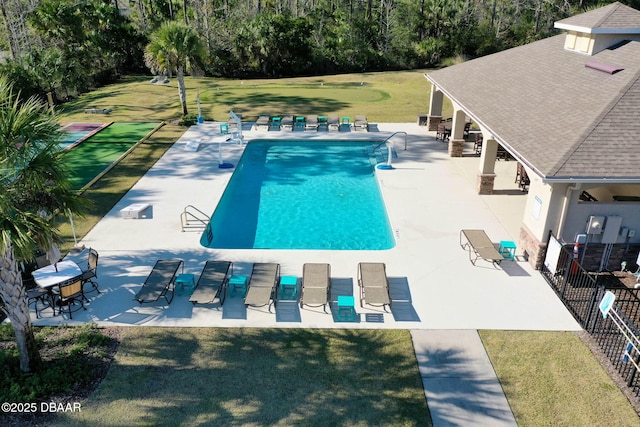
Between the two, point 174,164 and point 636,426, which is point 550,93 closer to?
point 636,426

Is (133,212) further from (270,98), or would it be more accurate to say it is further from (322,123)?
(270,98)

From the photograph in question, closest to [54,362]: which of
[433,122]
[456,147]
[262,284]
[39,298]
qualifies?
[39,298]

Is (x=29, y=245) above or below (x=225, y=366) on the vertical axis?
above

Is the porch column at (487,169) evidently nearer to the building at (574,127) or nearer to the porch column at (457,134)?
the building at (574,127)

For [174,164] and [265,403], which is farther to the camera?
[174,164]

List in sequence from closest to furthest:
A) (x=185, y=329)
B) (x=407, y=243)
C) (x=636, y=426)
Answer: (x=636, y=426) < (x=185, y=329) < (x=407, y=243)

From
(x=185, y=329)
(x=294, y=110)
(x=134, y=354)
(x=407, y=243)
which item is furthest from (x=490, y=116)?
(x=294, y=110)
